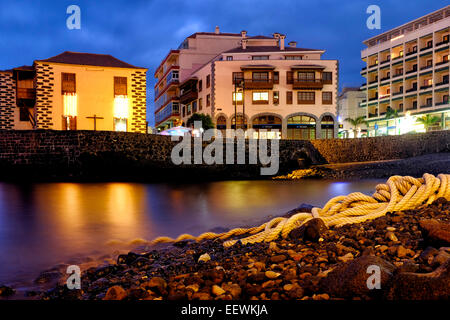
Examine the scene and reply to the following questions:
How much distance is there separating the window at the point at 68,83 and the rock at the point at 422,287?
3612cm

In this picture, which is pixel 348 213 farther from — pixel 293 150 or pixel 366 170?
pixel 293 150

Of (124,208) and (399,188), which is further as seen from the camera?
(124,208)

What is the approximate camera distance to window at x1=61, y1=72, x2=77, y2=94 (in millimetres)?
34062

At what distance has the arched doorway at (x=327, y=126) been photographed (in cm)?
5256

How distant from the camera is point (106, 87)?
35.0 m

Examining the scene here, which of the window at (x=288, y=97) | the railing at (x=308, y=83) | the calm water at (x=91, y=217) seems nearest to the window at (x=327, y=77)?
the railing at (x=308, y=83)

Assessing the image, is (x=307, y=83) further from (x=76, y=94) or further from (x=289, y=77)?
(x=76, y=94)

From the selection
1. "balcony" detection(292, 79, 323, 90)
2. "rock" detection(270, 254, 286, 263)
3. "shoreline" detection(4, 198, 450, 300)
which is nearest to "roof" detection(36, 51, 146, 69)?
"balcony" detection(292, 79, 323, 90)

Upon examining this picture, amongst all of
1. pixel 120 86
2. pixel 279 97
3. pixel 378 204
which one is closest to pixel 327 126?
pixel 279 97

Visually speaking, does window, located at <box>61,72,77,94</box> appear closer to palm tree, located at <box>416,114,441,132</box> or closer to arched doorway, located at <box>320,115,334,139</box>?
arched doorway, located at <box>320,115,334,139</box>

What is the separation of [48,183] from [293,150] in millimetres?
21241

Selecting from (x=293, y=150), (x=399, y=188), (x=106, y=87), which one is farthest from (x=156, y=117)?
(x=399, y=188)

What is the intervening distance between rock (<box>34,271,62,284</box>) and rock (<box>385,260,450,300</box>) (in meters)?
4.39

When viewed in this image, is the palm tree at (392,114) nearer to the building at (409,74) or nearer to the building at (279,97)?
the building at (409,74)
